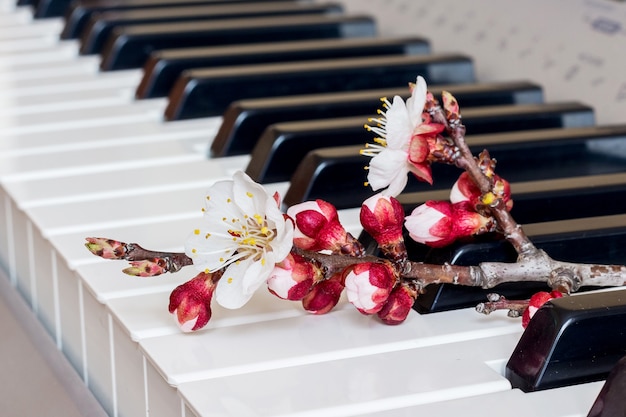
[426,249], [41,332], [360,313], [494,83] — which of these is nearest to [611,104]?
[494,83]

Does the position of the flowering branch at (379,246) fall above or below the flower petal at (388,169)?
below

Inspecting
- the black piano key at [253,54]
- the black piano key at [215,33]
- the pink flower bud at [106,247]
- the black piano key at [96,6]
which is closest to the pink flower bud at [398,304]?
the pink flower bud at [106,247]

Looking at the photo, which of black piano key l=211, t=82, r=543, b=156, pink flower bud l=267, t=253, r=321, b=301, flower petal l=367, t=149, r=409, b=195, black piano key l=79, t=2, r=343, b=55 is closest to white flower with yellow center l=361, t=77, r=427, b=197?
flower petal l=367, t=149, r=409, b=195

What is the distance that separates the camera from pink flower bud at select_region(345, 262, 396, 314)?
94cm

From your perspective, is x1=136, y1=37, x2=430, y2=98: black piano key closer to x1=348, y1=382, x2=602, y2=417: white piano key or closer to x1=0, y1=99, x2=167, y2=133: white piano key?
x1=0, y1=99, x2=167, y2=133: white piano key

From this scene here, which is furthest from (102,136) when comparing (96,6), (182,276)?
(96,6)

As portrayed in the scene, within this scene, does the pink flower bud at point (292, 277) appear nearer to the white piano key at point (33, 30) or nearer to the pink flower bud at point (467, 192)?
the pink flower bud at point (467, 192)

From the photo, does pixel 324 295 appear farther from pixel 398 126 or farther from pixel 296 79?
pixel 296 79

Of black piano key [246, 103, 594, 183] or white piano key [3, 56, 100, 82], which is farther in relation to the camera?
white piano key [3, 56, 100, 82]

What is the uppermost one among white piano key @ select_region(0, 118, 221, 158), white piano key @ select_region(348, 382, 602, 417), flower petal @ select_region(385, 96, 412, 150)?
flower petal @ select_region(385, 96, 412, 150)

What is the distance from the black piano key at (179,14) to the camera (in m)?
2.03

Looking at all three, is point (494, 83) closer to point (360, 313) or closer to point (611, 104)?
point (611, 104)

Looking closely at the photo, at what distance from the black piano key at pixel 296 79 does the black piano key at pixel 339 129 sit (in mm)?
160

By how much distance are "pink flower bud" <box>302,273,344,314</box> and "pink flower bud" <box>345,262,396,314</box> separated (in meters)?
0.04
